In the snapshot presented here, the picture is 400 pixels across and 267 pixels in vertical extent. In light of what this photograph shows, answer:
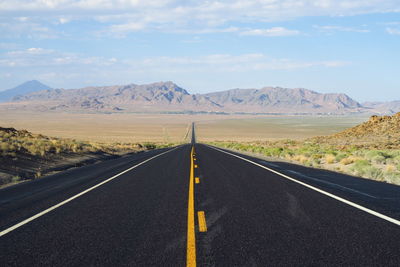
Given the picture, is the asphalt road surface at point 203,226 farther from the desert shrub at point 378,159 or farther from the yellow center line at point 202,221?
the desert shrub at point 378,159

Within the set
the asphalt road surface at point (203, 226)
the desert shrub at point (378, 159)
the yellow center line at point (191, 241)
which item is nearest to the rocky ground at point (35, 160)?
the asphalt road surface at point (203, 226)

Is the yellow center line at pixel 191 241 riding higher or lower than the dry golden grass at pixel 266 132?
higher

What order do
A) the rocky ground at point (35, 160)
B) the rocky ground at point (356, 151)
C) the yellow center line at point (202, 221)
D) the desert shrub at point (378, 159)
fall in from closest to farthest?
1. the yellow center line at point (202, 221)
2. the rocky ground at point (35, 160)
3. the rocky ground at point (356, 151)
4. the desert shrub at point (378, 159)

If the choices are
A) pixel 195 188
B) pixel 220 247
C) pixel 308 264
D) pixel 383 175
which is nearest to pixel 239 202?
pixel 195 188

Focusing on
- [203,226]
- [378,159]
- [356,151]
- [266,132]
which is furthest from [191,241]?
[266,132]

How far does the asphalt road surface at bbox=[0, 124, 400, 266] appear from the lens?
4.75m

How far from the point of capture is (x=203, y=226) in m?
6.19

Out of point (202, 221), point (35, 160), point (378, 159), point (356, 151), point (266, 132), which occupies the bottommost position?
point (266, 132)

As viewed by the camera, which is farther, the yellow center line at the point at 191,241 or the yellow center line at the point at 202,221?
the yellow center line at the point at 202,221

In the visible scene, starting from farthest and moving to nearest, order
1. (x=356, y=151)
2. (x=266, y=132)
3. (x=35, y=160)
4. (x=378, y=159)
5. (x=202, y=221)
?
(x=266, y=132)
(x=356, y=151)
(x=378, y=159)
(x=35, y=160)
(x=202, y=221)

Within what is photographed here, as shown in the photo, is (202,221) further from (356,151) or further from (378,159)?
(356,151)

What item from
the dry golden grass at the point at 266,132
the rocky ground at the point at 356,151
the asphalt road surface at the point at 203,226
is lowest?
the dry golden grass at the point at 266,132

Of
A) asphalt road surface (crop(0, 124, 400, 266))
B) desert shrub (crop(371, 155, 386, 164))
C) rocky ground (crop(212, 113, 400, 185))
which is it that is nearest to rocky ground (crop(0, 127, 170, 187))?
asphalt road surface (crop(0, 124, 400, 266))

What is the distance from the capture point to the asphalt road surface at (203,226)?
A: 475 centimetres
